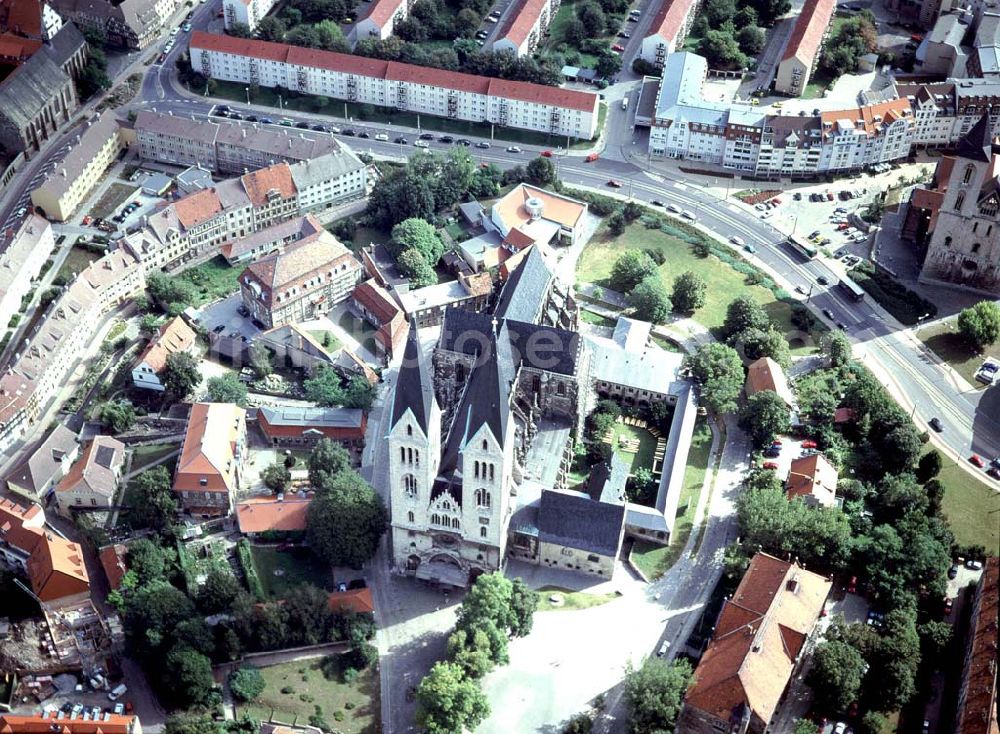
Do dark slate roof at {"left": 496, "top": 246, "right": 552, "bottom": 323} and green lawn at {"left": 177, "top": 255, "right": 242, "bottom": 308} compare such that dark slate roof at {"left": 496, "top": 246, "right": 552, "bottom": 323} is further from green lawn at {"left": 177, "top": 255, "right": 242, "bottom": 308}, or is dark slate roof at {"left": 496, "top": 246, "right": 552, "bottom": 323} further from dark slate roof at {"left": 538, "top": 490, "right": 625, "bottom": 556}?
green lawn at {"left": 177, "top": 255, "right": 242, "bottom": 308}

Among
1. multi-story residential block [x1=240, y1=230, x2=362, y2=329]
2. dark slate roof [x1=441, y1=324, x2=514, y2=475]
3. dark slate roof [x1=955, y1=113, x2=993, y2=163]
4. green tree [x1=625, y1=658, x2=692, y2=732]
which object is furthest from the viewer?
dark slate roof [x1=955, y1=113, x2=993, y2=163]

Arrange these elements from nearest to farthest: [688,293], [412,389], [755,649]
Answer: [755,649] < [412,389] < [688,293]

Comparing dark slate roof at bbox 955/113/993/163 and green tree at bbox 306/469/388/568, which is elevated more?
dark slate roof at bbox 955/113/993/163

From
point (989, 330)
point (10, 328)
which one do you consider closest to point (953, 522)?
point (989, 330)

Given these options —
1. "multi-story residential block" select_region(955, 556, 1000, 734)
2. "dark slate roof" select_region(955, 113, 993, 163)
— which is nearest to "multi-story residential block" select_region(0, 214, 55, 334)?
"multi-story residential block" select_region(955, 556, 1000, 734)

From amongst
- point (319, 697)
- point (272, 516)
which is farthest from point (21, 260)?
point (319, 697)

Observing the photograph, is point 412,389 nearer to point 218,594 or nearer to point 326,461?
point 326,461

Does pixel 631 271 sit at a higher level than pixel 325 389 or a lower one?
higher
